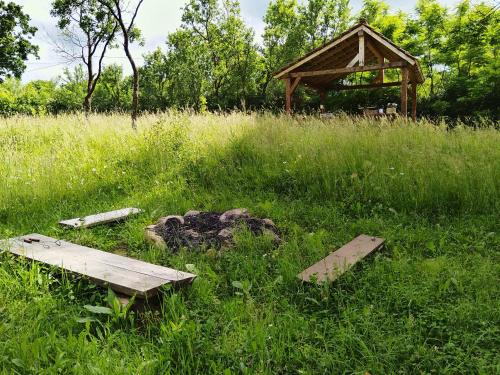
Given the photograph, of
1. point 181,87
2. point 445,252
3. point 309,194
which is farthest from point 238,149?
point 181,87

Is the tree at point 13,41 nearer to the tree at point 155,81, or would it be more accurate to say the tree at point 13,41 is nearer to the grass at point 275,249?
the tree at point 155,81

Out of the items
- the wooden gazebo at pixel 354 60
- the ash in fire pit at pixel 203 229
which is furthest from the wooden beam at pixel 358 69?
the ash in fire pit at pixel 203 229

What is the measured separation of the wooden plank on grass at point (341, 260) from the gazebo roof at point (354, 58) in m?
8.89

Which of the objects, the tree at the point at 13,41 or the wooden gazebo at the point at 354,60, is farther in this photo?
the tree at the point at 13,41

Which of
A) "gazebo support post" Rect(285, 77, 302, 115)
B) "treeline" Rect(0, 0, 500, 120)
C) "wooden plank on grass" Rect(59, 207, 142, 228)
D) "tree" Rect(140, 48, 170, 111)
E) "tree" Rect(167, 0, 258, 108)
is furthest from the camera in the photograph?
"tree" Rect(140, 48, 170, 111)

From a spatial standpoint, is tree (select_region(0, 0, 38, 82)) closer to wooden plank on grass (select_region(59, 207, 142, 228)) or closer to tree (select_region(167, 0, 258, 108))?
tree (select_region(167, 0, 258, 108))

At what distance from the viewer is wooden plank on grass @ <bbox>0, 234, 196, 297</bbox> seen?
269 cm

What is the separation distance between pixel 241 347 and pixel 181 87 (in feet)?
92.0

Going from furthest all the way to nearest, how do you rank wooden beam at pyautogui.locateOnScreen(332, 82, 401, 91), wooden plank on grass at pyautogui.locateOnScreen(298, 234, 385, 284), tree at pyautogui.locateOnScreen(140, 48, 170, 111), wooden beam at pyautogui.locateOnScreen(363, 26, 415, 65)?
tree at pyautogui.locateOnScreen(140, 48, 170, 111) → wooden beam at pyautogui.locateOnScreen(332, 82, 401, 91) → wooden beam at pyautogui.locateOnScreen(363, 26, 415, 65) → wooden plank on grass at pyautogui.locateOnScreen(298, 234, 385, 284)

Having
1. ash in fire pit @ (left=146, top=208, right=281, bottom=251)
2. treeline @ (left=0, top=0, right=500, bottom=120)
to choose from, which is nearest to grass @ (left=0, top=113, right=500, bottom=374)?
ash in fire pit @ (left=146, top=208, right=281, bottom=251)

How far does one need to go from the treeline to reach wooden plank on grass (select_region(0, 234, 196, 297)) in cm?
1557

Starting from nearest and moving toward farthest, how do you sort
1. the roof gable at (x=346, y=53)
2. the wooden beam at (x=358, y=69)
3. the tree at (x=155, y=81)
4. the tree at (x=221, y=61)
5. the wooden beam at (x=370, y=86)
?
the roof gable at (x=346, y=53) < the wooden beam at (x=358, y=69) < the wooden beam at (x=370, y=86) < the tree at (x=221, y=61) < the tree at (x=155, y=81)

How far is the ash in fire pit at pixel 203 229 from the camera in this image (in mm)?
3934

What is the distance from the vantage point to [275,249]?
3797mm
